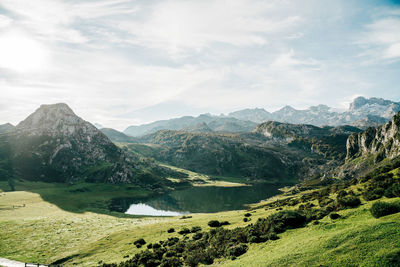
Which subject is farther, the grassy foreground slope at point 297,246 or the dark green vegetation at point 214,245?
the dark green vegetation at point 214,245

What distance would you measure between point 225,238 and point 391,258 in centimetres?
2730

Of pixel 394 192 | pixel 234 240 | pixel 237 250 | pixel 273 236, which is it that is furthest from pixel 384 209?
pixel 234 240

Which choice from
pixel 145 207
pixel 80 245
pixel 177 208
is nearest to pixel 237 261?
pixel 80 245

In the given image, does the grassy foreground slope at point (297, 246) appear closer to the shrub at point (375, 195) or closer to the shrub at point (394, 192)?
the shrub at point (394, 192)

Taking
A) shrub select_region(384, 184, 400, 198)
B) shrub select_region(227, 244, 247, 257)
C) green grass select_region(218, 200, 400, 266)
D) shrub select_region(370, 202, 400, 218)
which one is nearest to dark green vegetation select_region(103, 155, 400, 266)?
shrub select_region(227, 244, 247, 257)

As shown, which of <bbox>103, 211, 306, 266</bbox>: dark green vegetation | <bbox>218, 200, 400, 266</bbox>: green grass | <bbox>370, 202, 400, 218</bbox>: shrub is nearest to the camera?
<bbox>218, 200, 400, 266</bbox>: green grass

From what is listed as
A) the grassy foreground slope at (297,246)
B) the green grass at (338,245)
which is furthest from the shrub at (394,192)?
the green grass at (338,245)

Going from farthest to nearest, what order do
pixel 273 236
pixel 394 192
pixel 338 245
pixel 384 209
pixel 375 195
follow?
1. pixel 375 195
2. pixel 273 236
3. pixel 394 192
4. pixel 384 209
5. pixel 338 245

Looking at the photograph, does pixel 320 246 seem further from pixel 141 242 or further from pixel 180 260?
pixel 141 242

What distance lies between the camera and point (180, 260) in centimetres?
3881

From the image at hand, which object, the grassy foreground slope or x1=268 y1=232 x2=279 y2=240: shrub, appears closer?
the grassy foreground slope

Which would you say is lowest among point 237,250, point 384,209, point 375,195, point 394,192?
point 237,250

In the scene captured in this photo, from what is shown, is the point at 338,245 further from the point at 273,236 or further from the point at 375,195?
the point at 375,195

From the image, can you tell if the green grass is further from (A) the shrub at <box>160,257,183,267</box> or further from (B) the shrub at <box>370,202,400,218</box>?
(A) the shrub at <box>160,257,183,267</box>
